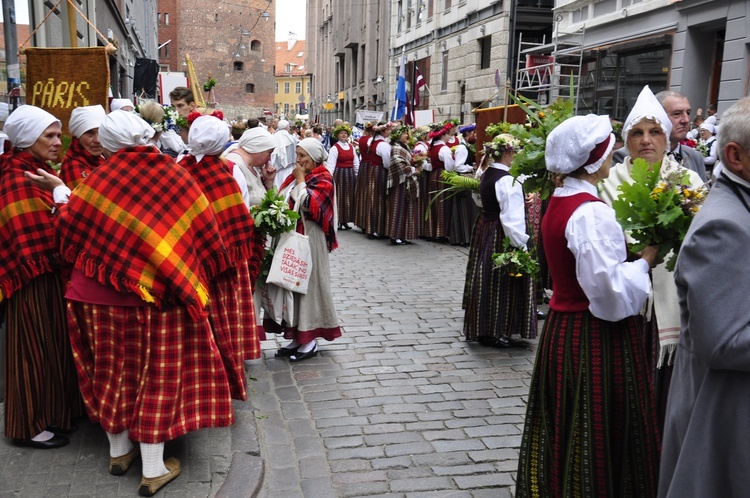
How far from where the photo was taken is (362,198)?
1396 cm

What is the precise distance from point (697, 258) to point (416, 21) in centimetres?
→ 3350

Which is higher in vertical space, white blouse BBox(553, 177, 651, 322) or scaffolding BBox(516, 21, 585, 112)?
scaffolding BBox(516, 21, 585, 112)

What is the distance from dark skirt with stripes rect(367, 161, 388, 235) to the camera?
1307 cm

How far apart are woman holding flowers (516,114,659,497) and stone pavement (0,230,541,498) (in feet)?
3.14

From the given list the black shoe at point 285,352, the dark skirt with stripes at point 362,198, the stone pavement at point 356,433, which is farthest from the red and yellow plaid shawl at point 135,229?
the dark skirt with stripes at point 362,198

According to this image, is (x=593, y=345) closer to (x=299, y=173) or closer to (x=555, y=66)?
(x=299, y=173)

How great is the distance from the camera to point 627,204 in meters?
2.94

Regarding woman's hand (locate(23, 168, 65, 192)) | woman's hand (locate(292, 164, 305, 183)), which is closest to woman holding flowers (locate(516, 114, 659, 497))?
woman's hand (locate(23, 168, 65, 192))

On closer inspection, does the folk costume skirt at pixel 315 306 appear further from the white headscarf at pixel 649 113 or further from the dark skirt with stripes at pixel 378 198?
the dark skirt with stripes at pixel 378 198

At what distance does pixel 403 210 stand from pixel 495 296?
251 inches

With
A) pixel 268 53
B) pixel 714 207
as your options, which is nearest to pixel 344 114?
pixel 268 53

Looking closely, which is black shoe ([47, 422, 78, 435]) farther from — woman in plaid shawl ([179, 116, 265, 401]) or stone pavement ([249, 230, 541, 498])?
stone pavement ([249, 230, 541, 498])

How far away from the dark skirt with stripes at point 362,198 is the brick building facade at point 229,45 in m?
49.8

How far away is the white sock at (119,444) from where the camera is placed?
3.90 metres
